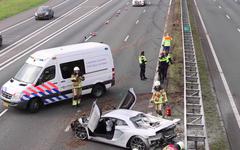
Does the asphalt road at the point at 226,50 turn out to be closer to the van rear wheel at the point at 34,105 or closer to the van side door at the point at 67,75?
the van side door at the point at 67,75

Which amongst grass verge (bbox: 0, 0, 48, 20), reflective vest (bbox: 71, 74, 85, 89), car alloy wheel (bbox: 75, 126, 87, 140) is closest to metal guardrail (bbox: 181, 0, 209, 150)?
car alloy wheel (bbox: 75, 126, 87, 140)

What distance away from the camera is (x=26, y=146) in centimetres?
1744

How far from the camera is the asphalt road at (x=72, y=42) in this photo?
18.6 meters

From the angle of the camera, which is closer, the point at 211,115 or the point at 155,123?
the point at 155,123

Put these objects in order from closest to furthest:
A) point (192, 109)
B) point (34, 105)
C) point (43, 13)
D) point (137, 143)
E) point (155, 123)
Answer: point (137, 143) < point (155, 123) < point (192, 109) < point (34, 105) < point (43, 13)

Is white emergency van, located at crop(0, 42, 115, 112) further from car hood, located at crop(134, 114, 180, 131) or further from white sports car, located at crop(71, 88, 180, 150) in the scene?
car hood, located at crop(134, 114, 180, 131)

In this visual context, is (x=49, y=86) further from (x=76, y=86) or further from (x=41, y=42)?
(x=41, y=42)

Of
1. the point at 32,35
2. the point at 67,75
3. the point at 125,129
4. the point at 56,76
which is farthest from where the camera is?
the point at 32,35

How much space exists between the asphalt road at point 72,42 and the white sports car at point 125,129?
427 mm

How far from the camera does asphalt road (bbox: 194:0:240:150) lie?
65.7ft

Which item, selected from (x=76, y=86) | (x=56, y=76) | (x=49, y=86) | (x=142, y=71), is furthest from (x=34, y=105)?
(x=142, y=71)

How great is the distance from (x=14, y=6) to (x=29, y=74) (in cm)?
4660

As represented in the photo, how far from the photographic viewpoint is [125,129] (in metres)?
16.8

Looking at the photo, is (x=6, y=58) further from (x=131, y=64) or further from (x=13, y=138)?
(x=13, y=138)
